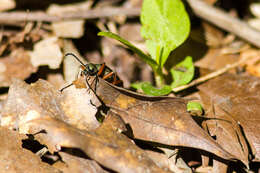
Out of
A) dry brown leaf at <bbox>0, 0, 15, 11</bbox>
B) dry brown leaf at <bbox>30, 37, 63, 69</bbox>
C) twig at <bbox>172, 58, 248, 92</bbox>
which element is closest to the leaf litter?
twig at <bbox>172, 58, 248, 92</bbox>

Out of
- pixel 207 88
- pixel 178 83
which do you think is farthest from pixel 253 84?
pixel 178 83

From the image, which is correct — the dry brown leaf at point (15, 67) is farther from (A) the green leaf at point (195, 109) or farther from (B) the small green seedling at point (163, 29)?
(A) the green leaf at point (195, 109)

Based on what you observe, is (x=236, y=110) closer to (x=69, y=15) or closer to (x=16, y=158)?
(x=16, y=158)

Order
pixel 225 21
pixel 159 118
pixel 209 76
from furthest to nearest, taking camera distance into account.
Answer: pixel 225 21, pixel 209 76, pixel 159 118

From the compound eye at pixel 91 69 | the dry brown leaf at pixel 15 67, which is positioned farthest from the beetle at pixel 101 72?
the dry brown leaf at pixel 15 67

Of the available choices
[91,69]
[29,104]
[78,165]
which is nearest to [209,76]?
[91,69]

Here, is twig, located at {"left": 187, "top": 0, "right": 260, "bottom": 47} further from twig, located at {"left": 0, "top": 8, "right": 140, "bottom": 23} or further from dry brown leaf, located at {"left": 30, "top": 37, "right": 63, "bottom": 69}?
dry brown leaf, located at {"left": 30, "top": 37, "right": 63, "bottom": 69}

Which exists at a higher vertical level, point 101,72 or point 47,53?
point 47,53
